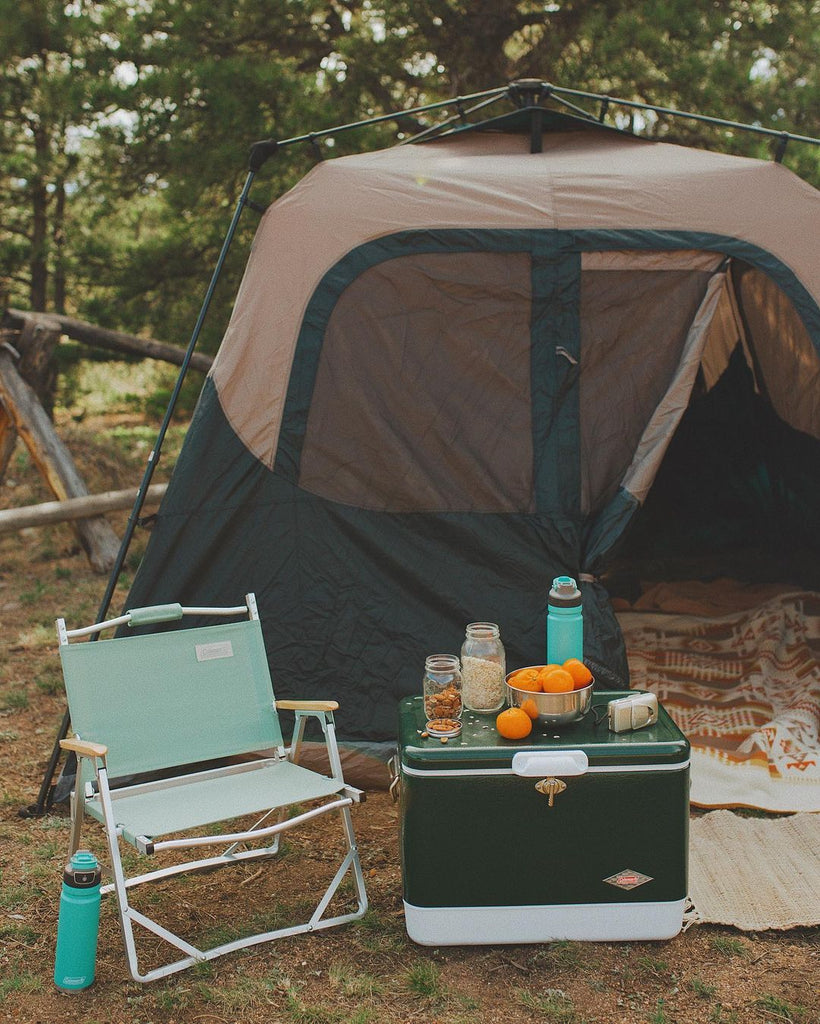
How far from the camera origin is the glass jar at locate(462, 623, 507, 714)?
291 cm

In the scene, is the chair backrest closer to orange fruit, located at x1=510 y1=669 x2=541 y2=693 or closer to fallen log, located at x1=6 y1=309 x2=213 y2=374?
orange fruit, located at x1=510 y1=669 x2=541 y2=693

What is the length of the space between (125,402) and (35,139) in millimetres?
4008

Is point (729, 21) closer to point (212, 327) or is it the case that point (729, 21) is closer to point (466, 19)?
point (466, 19)

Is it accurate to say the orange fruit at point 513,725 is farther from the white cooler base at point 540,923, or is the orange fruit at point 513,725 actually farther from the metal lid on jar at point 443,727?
the white cooler base at point 540,923

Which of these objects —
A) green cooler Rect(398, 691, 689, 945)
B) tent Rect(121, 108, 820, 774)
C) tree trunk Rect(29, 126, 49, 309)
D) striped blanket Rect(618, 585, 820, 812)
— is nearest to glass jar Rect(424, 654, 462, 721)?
green cooler Rect(398, 691, 689, 945)

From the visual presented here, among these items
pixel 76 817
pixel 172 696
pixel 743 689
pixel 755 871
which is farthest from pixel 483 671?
pixel 743 689

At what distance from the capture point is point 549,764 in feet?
8.78

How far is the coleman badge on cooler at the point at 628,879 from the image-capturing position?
2.73 m

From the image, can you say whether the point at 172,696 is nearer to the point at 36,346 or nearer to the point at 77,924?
the point at 77,924

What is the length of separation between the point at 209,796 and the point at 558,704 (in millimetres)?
950

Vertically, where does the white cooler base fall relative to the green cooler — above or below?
below

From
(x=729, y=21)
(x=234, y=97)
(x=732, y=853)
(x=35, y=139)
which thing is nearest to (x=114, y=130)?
(x=234, y=97)

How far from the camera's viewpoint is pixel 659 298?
3730 millimetres

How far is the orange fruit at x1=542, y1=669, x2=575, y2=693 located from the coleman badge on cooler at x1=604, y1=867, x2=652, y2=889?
0.47 metres
